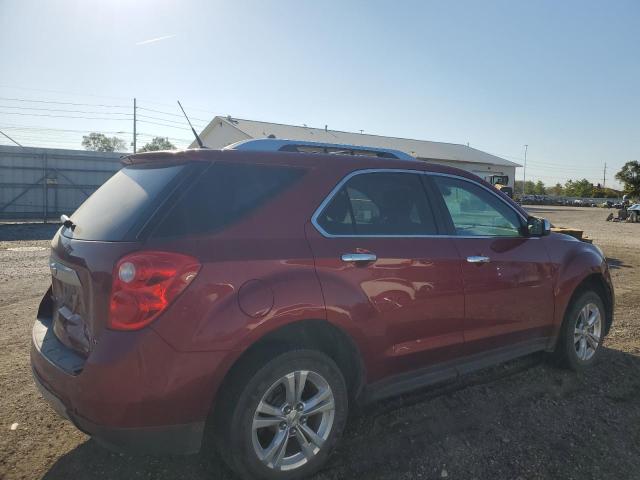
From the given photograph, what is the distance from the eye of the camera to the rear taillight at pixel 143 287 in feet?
7.34

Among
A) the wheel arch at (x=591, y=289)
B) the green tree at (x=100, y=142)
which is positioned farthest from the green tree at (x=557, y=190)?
the wheel arch at (x=591, y=289)

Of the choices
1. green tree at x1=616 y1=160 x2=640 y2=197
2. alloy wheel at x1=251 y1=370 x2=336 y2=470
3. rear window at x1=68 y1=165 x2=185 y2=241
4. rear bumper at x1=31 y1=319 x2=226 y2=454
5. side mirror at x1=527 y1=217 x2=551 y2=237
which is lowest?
alloy wheel at x1=251 y1=370 x2=336 y2=470

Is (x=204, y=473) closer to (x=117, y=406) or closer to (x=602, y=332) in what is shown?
(x=117, y=406)

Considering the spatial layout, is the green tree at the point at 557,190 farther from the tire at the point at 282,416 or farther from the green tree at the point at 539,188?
the tire at the point at 282,416

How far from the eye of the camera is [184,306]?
2.28m

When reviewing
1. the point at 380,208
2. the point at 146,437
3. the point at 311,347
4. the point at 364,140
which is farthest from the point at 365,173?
the point at 364,140

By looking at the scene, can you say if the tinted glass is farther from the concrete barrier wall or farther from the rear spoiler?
the concrete barrier wall

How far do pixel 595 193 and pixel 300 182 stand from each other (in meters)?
102

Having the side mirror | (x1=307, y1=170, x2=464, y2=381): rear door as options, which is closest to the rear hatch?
(x1=307, y1=170, x2=464, y2=381): rear door

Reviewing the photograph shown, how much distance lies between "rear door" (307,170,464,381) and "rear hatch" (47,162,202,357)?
86cm

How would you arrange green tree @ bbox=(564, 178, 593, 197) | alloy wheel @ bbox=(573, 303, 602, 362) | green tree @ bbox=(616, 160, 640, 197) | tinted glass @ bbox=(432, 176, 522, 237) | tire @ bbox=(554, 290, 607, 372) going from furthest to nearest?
green tree @ bbox=(564, 178, 593, 197), green tree @ bbox=(616, 160, 640, 197), alloy wheel @ bbox=(573, 303, 602, 362), tire @ bbox=(554, 290, 607, 372), tinted glass @ bbox=(432, 176, 522, 237)

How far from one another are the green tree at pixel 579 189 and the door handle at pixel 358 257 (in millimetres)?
102473

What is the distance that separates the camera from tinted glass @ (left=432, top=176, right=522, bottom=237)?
3.59 metres

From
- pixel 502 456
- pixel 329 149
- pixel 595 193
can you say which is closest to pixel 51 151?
pixel 329 149
